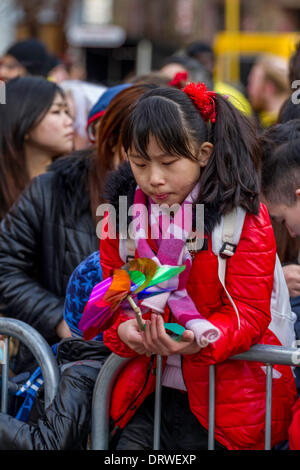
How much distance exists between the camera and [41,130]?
14.0 feet

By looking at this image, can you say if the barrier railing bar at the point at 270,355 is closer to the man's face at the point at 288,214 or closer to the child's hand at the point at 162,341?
the child's hand at the point at 162,341

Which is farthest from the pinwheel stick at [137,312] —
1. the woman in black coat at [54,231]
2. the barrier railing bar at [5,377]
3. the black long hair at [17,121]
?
the black long hair at [17,121]

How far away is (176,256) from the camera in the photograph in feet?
7.57

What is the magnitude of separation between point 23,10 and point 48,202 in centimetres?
1448

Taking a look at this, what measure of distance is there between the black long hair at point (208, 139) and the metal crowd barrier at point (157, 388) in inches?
17.3

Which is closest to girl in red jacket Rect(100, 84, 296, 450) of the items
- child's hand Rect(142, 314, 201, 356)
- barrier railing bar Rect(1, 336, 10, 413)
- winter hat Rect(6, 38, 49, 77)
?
child's hand Rect(142, 314, 201, 356)

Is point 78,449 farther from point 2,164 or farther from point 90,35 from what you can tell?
point 90,35

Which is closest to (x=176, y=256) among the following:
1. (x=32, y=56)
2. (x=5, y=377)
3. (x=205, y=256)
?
(x=205, y=256)

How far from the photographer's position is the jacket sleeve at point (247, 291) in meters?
2.33

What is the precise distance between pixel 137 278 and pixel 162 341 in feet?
0.69

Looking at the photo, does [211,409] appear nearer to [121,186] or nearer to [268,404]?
[268,404]

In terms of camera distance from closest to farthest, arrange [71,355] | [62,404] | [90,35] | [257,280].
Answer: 1. [257,280]
2. [62,404]
3. [71,355]
4. [90,35]
